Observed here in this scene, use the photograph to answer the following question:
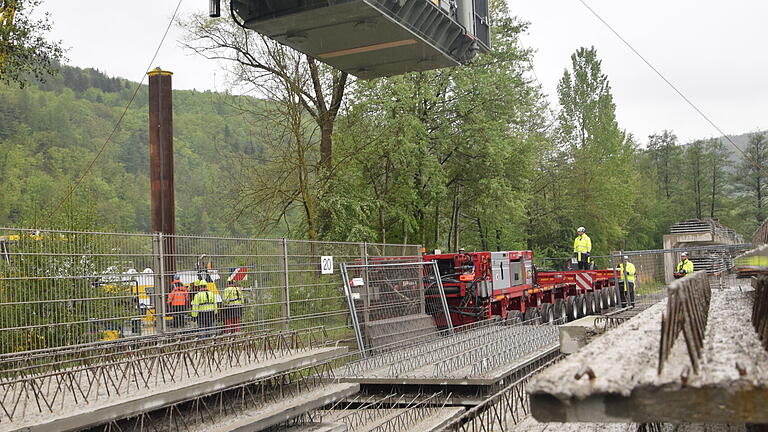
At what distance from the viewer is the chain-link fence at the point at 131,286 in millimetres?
8242

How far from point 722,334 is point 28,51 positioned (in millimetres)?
15486

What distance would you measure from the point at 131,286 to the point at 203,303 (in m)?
1.08

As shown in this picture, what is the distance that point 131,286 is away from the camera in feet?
30.2

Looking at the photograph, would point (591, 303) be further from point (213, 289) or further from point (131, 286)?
point (131, 286)

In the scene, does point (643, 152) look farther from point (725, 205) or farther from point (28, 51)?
point (28, 51)

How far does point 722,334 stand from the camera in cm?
295

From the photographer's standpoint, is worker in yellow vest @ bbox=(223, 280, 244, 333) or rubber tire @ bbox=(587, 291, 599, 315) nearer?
worker in yellow vest @ bbox=(223, 280, 244, 333)

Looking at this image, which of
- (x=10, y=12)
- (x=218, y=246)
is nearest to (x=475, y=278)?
(x=218, y=246)

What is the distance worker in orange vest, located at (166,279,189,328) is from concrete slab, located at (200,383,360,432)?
80.5 inches

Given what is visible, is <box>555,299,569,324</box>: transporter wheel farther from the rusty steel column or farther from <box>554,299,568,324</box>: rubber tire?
the rusty steel column

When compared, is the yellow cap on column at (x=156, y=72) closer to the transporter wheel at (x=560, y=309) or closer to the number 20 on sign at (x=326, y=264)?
the number 20 on sign at (x=326, y=264)

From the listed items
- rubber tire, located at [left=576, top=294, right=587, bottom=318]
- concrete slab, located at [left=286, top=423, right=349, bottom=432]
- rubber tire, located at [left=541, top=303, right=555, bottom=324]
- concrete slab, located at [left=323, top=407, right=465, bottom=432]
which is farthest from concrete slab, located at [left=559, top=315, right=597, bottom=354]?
rubber tire, located at [left=576, top=294, right=587, bottom=318]

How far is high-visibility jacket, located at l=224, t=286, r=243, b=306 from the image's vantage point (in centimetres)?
1080

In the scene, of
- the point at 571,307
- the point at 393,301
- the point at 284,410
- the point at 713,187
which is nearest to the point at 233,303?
the point at 284,410
